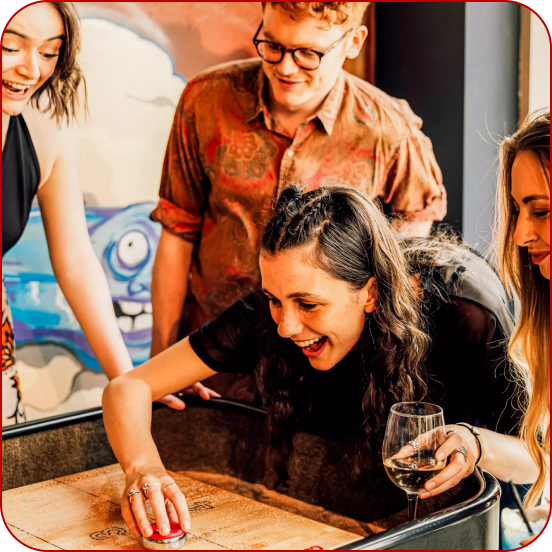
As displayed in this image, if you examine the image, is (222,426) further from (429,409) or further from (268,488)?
(429,409)

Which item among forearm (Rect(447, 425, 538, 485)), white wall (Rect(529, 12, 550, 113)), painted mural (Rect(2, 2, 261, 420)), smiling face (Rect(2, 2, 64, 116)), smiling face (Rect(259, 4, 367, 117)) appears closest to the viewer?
forearm (Rect(447, 425, 538, 485))

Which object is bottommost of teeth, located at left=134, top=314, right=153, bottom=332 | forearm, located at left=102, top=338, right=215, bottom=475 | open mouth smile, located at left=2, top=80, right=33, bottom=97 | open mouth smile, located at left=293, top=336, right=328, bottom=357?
forearm, located at left=102, top=338, right=215, bottom=475

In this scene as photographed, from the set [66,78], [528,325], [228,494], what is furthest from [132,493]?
[66,78]

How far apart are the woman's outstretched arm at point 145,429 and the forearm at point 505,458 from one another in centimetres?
55

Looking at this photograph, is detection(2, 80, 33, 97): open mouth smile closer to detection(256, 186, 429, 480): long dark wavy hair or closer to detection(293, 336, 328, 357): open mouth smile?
detection(256, 186, 429, 480): long dark wavy hair

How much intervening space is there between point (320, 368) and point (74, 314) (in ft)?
2.90

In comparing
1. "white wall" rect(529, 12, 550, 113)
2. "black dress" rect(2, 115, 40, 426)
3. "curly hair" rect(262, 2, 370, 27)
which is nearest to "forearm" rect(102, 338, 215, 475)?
"black dress" rect(2, 115, 40, 426)

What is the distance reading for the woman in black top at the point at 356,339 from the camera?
1.52 meters

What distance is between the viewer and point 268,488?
1686mm

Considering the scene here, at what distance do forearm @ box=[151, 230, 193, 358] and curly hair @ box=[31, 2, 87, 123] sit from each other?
0.48 m

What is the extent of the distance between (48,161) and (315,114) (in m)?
0.78

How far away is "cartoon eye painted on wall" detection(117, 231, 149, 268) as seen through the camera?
2.25 meters

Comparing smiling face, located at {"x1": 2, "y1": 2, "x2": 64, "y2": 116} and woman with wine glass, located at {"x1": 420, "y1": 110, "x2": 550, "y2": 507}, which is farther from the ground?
smiling face, located at {"x1": 2, "y1": 2, "x2": 64, "y2": 116}

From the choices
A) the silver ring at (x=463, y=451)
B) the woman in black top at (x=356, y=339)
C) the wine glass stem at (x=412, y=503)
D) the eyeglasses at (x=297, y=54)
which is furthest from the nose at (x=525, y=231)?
the eyeglasses at (x=297, y=54)
